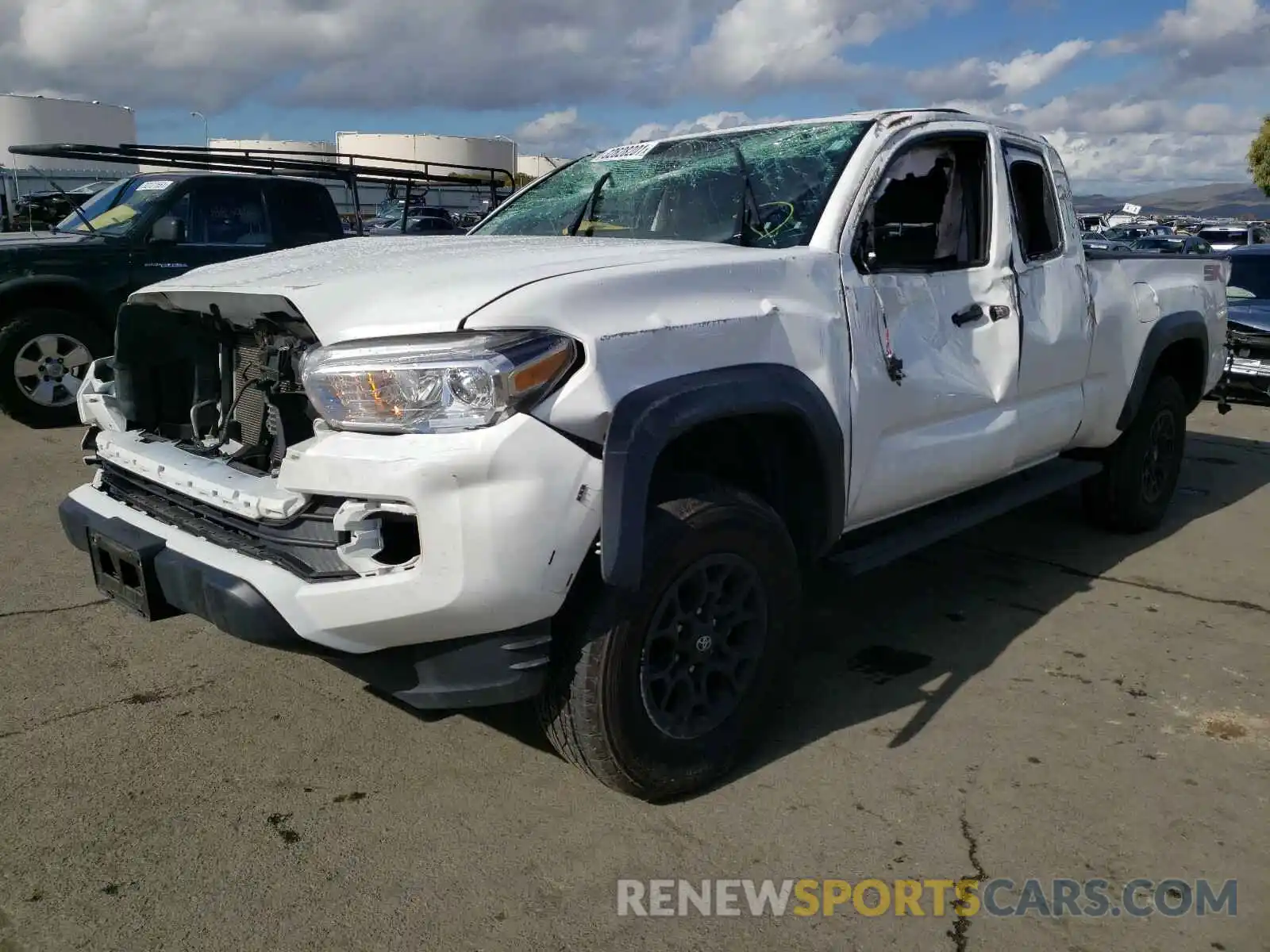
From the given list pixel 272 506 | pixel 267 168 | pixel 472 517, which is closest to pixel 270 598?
pixel 272 506

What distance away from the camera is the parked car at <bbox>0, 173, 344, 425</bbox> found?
774cm

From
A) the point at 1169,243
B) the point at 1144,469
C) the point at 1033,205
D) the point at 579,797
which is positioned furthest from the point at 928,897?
the point at 1169,243

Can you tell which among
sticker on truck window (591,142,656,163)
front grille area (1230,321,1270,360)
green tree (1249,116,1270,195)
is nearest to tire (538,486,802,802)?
sticker on truck window (591,142,656,163)

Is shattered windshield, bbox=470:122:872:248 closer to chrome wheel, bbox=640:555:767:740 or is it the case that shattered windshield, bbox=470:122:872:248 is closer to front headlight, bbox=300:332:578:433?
chrome wheel, bbox=640:555:767:740

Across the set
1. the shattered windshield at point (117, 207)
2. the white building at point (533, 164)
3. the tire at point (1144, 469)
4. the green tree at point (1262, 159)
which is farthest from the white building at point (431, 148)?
the tire at point (1144, 469)

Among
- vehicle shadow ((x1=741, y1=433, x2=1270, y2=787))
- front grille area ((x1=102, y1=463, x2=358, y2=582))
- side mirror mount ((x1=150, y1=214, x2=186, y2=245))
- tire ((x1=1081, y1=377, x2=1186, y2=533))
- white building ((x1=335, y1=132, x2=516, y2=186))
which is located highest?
white building ((x1=335, y1=132, x2=516, y2=186))

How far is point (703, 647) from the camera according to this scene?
117 inches

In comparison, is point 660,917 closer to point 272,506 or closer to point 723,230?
point 272,506

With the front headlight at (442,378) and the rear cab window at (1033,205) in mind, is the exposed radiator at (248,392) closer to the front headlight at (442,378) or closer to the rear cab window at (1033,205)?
the front headlight at (442,378)

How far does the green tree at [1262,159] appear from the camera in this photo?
141 feet

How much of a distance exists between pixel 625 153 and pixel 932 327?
4.99ft

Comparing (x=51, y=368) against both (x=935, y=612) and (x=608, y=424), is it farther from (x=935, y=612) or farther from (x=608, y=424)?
(x=608, y=424)

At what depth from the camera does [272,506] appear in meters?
2.65

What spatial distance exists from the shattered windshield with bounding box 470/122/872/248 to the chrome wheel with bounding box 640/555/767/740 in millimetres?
1112
